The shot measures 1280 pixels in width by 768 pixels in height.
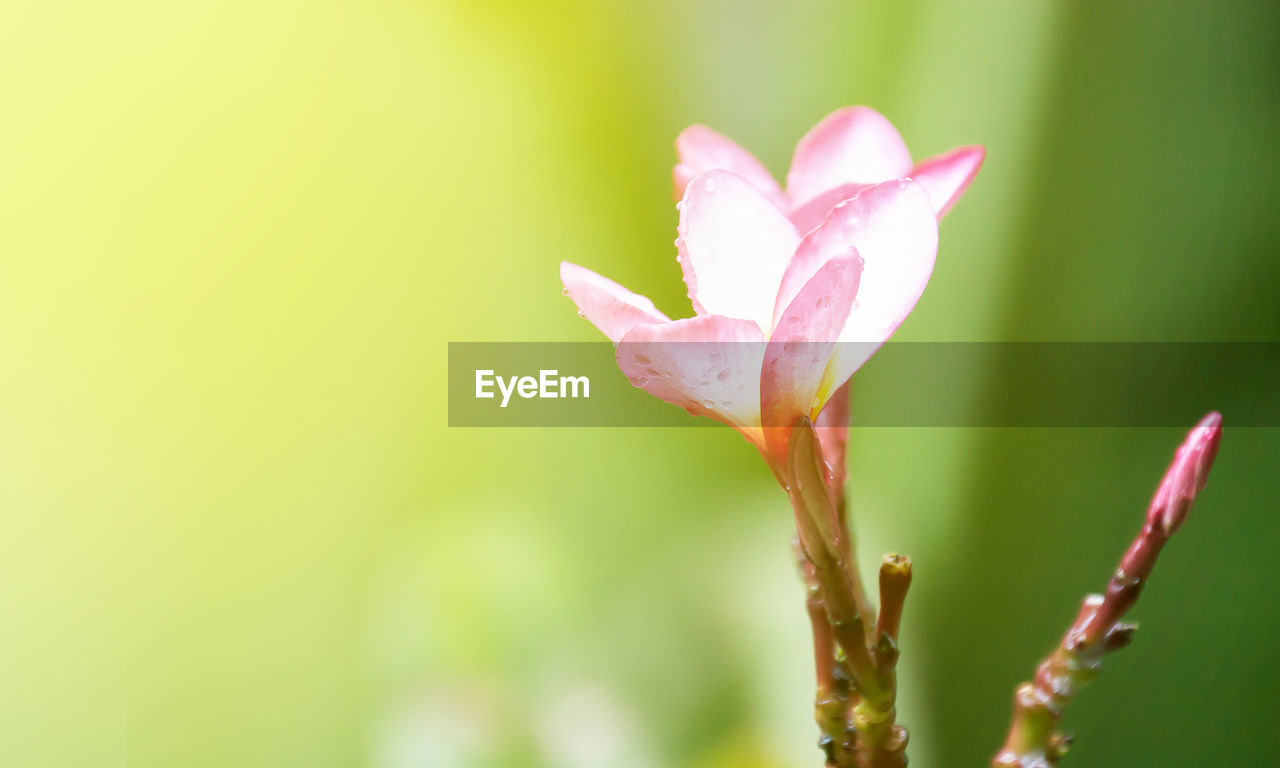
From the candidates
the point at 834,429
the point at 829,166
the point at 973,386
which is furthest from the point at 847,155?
the point at 973,386

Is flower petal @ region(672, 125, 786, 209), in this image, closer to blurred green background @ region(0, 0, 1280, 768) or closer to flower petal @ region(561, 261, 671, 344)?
flower petal @ region(561, 261, 671, 344)

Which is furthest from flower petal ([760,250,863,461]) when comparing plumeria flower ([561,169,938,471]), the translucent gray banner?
the translucent gray banner

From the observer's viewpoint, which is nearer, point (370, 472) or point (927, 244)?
point (927, 244)

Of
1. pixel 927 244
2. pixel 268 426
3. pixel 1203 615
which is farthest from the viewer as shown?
pixel 268 426

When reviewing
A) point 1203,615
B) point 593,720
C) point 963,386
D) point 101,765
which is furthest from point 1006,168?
point 101,765

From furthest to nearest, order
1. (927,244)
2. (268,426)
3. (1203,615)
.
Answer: (268,426) < (1203,615) < (927,244)

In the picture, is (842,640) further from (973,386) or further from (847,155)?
(973,386)

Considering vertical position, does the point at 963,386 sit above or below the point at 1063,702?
above

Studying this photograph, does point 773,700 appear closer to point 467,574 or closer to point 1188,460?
point 467,574
